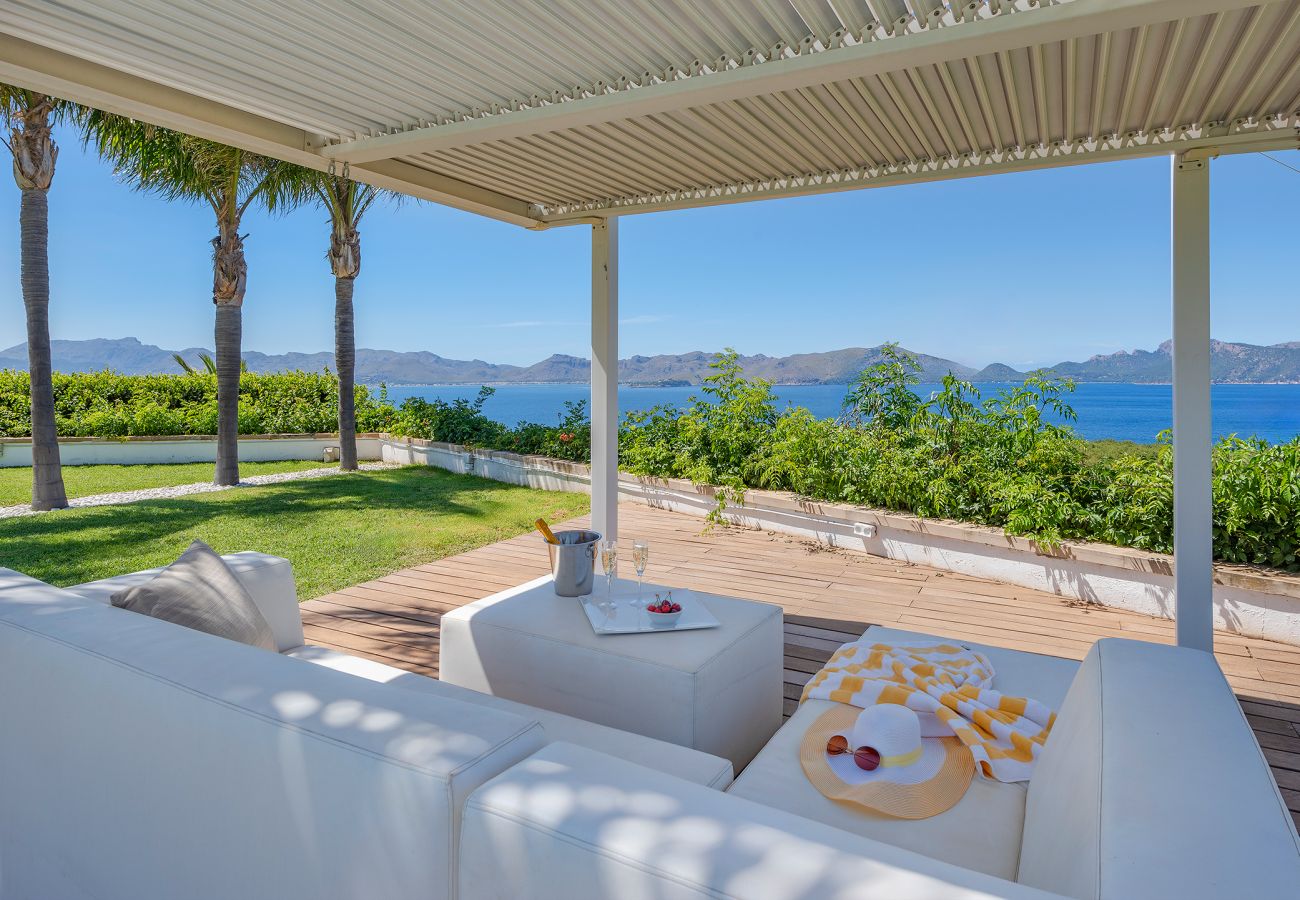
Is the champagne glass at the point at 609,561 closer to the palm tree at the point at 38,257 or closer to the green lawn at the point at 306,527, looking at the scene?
the green lawn at the point at 306,527

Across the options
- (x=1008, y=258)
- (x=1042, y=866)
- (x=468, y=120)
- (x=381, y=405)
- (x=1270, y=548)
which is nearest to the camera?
(x=1042, y=866)

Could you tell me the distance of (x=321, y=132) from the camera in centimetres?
285

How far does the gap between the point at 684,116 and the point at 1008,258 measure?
3829cm

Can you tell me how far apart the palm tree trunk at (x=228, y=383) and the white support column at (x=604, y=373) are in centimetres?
568

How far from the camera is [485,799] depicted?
887 mm

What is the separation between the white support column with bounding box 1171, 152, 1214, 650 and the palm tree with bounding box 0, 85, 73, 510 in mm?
8199

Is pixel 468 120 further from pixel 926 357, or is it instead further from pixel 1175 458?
pixel 926 357

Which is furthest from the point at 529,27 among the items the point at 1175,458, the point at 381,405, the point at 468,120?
the point at 381,405

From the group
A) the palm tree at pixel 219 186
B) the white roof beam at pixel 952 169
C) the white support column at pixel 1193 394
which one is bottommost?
the white support column at pixel 1193 394

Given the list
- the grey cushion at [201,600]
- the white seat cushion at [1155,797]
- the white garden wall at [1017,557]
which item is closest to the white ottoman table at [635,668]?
the grey cushion at [201,600]

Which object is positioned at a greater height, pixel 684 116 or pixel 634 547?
pixel 684 116

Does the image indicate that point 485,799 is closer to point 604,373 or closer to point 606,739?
point 606,739

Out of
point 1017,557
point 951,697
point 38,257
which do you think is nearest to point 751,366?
point 38,257

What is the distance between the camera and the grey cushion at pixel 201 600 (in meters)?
1.63
